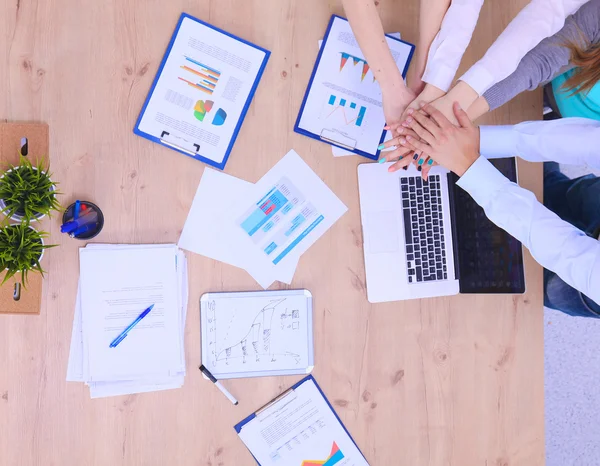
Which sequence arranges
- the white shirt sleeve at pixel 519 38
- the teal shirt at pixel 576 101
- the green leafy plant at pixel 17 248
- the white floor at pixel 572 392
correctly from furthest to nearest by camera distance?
1. the white floor at pixel 572 392
2. the teal shirt at pixel 576 101
3. the white shirt sleeve at pixel 519 38
4. the green leafy plant at pixel 17 248

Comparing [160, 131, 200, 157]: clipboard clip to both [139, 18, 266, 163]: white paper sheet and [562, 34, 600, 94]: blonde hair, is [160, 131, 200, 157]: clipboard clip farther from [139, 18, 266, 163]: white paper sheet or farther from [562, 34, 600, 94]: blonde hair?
[562, 34, 600, 94]: blonde hair

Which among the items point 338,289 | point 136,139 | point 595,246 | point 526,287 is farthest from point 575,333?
point 136,139

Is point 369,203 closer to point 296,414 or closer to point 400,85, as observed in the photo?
point 400,85

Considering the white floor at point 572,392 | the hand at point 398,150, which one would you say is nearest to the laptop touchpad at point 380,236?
the hand at point 398,150

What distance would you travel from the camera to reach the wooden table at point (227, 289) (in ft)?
3.36

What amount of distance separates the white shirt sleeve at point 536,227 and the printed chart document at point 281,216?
303 millimetres

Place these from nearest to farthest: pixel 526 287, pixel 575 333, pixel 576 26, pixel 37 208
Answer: pixel 37 208
pixel 576 26
pixel 526 287
pixel 575 333

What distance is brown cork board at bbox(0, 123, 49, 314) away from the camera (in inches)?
39.7

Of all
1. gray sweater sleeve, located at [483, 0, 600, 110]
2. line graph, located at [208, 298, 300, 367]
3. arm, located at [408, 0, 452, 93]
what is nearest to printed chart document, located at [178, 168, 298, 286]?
line graph, located at [208, 298, 300, 367]

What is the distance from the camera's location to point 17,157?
40.2 inches

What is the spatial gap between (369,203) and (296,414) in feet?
1.64

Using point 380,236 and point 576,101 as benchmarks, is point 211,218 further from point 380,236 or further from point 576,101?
point 576,101

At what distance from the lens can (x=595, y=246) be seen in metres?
0.98

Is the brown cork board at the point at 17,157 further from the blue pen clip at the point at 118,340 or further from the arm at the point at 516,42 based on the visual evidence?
the arm at the point at 516,42
